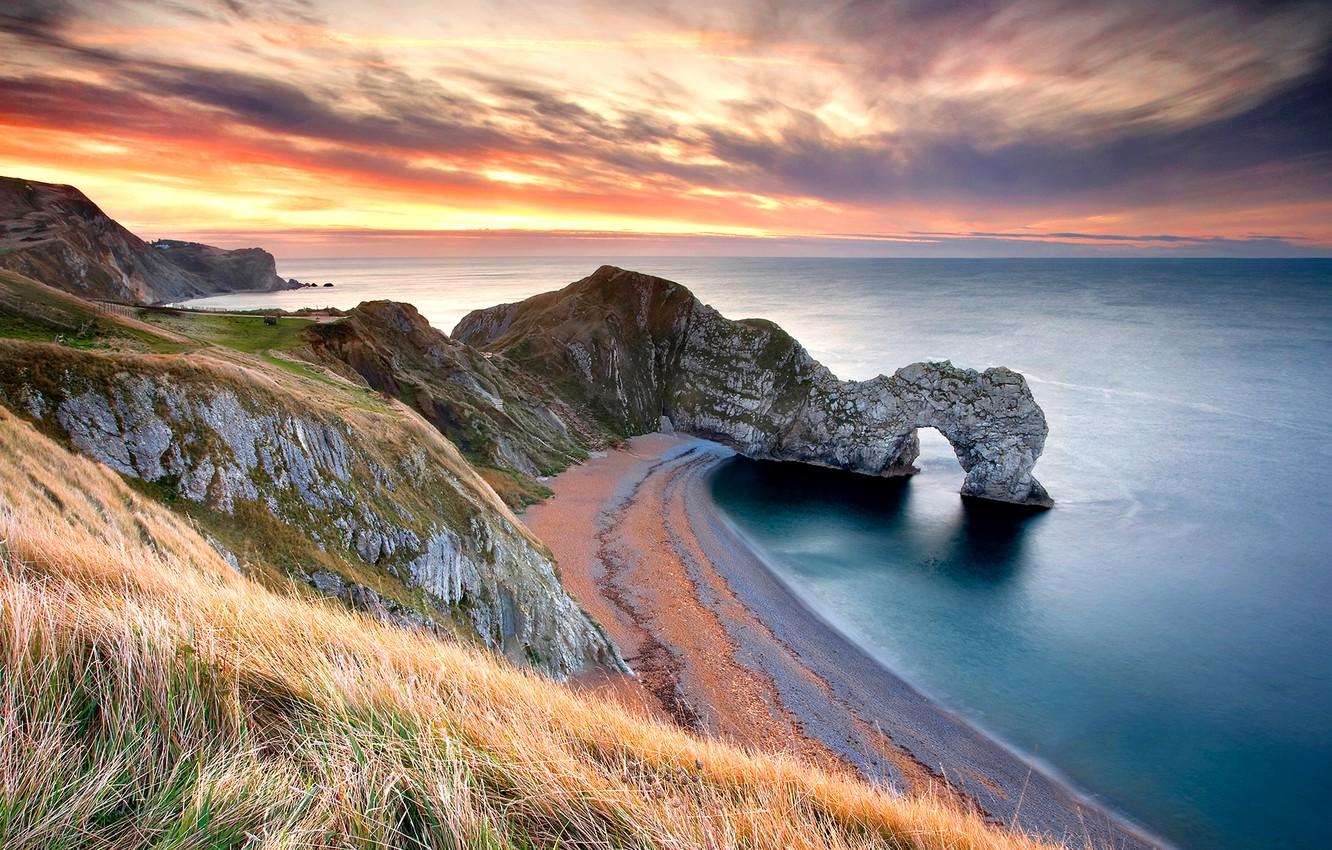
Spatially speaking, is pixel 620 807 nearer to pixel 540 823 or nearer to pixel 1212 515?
pixel 540 823

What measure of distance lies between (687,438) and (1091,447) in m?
45.7

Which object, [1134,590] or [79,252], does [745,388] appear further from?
[79,252]

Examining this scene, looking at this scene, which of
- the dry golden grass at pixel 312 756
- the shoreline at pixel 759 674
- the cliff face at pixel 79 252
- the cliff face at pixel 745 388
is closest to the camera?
A: the dry golden grass at pixel 312 756

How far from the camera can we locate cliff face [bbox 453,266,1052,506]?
53500 millimetres

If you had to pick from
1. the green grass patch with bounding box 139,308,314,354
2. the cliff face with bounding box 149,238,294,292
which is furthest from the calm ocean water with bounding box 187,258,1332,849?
the cliff face with bounding box 149,238,294,292

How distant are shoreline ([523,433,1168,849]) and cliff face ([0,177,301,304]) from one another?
78.8m

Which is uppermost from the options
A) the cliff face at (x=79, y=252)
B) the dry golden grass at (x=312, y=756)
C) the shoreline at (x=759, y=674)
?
the cliff face at (x=79, y=252)

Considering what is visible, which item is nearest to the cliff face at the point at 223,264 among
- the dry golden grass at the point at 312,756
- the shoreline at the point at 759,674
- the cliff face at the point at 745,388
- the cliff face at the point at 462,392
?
the cliff face at the point at 745,388

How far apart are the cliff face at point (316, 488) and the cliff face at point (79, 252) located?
254 ft

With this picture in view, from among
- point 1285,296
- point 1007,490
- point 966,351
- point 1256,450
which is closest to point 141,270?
point 1007,490

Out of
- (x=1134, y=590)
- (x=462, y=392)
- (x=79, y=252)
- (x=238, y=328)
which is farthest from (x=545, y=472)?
(x=79, y=252)

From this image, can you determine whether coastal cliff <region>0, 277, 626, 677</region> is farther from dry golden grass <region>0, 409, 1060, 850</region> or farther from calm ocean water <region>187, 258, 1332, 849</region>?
calm ocean water <region>187, 258, 1332, 849</region>

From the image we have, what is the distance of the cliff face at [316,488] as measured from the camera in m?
14.3

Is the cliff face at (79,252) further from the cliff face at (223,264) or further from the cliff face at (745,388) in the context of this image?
the cliff face at (745,388)
